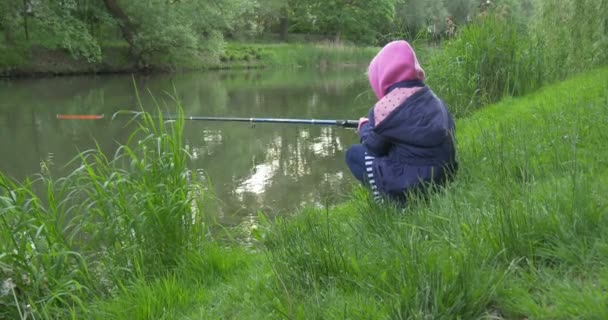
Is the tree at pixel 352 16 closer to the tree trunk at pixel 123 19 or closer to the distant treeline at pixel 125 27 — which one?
the distant treeline at pixel 125 27

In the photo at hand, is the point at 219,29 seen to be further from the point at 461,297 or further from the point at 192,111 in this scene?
the point at 461,297

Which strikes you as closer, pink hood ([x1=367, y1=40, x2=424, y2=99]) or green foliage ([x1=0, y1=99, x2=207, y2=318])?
green foliage ([x1=0, y1=99, x2=207, y2=318])

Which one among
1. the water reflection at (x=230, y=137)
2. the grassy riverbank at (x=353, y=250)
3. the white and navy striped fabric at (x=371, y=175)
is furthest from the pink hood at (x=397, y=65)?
the water reflection at (x=230, y=137)

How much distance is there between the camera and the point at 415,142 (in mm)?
3148

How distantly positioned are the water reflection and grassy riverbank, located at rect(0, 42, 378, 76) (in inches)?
112

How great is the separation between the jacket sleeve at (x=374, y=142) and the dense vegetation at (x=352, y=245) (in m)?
0.30

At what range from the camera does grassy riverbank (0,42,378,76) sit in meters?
21.6

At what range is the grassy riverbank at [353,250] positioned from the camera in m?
1.88

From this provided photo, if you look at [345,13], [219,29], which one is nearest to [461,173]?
[219,29]

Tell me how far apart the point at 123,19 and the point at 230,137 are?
16.7 metres

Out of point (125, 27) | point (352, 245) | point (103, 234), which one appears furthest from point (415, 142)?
point (125, 27)

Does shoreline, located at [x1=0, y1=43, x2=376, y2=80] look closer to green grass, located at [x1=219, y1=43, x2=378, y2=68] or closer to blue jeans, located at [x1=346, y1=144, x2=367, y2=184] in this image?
green grass, located at [x1=219, y1=43, x2=378, y2=68]

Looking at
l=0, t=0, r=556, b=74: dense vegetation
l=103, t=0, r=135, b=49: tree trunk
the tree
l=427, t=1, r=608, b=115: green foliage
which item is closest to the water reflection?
l=427, t=1, r=608, b=115: green foliage

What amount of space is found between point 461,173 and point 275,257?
132 cm
